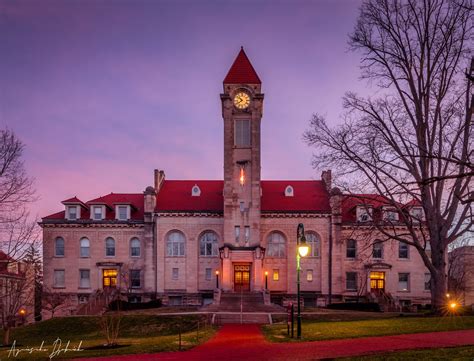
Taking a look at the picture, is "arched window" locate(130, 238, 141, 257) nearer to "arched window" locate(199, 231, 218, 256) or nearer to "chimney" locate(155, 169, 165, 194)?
"chimney" locate(155, 169, 165, 194)

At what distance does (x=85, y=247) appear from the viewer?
51031 millimetres

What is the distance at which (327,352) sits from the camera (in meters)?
15.5

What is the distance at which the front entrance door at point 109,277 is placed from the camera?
50375 millimetres

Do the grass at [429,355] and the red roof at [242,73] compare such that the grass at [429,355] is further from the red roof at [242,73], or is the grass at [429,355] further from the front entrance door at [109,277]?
the front entrance door at [109,277]

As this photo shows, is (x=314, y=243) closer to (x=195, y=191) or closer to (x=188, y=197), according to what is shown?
(x=195, y=191)

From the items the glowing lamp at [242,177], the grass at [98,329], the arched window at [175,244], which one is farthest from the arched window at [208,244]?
the grass at [98,329]

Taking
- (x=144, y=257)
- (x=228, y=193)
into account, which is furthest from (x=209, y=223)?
(x=144, y=257)

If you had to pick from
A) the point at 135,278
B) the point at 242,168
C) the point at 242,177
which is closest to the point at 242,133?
the point at 242,168

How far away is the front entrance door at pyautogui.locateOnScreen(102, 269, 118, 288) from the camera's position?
50.4 m

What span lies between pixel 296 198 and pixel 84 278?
2477 centimetres

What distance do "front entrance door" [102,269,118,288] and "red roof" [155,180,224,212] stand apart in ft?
28.1

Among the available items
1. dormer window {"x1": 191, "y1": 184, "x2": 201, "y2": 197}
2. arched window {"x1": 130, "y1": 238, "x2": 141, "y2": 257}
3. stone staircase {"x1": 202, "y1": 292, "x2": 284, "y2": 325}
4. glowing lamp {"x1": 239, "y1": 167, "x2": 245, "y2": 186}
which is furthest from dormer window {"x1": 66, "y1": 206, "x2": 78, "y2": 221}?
stone staircase {"x1": 202, "y1": 292, "x2": 284, "y2": 325}

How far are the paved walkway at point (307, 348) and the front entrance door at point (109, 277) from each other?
33.1 meters

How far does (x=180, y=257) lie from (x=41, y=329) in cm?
1914
